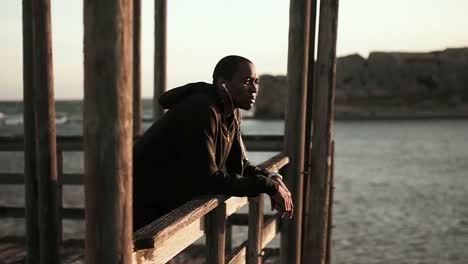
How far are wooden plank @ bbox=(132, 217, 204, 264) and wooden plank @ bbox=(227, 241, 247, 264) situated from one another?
0.85 metres

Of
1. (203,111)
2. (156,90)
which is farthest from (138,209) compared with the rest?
(156,90)

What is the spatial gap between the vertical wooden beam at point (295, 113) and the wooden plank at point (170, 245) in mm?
2239

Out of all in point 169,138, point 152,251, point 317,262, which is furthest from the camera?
point 317,262

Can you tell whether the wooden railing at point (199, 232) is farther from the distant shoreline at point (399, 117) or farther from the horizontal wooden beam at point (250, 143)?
the distant shoreline at point (399, 117)

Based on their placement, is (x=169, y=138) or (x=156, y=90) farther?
(x=156, y=90)

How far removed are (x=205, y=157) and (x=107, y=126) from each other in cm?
103

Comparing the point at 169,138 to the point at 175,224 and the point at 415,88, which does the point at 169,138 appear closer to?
the point at 175,224

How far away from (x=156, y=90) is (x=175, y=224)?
5020 millimetres

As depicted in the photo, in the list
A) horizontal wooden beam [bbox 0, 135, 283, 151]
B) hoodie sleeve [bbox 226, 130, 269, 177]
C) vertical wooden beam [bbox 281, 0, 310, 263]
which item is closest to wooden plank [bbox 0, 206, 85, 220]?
horizontal wooden beam [bbox 0, 135, 283, 151]

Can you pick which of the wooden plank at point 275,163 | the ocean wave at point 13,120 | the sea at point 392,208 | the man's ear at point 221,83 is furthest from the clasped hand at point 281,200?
the ocean wave at point 13,120

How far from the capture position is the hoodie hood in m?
2.89

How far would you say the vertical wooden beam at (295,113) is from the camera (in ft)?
15.5

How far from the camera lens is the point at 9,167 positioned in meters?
38.1

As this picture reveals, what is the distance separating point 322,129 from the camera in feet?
17.3
